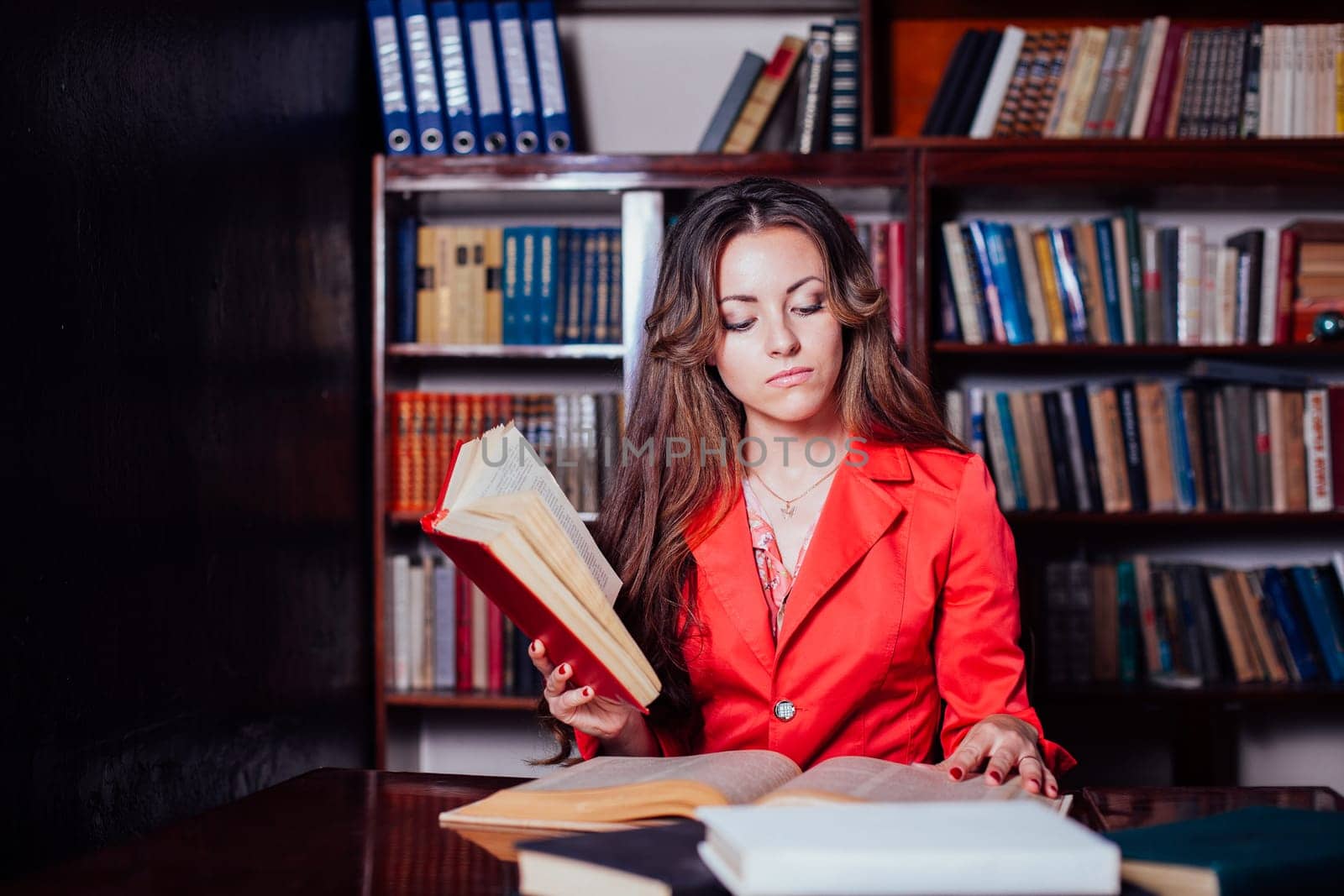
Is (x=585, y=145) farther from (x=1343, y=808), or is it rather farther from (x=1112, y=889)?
(x=1112, y=889)

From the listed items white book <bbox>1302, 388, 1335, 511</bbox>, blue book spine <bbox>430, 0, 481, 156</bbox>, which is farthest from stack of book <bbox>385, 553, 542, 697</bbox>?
white book <bbox>1302, 388, 1335, 511</bbox>

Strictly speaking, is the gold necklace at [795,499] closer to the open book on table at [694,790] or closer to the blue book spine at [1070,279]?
the open book on table at [694,790]

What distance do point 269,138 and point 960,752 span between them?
1840mm

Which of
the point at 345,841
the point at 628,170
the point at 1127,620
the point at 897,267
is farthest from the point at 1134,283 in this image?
the point at 345,841

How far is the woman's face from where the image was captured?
56.9 inches

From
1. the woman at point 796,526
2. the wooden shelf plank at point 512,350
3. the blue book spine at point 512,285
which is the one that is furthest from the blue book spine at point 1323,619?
the blue book spine at point 512,285

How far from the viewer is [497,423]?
2738 millimetres

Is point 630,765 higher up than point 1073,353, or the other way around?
point 1073,353

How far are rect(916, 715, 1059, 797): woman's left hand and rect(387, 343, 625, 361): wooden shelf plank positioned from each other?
1.68 m

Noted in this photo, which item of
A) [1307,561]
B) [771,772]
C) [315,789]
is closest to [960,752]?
[771,772]

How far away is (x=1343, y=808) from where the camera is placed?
1033 mm

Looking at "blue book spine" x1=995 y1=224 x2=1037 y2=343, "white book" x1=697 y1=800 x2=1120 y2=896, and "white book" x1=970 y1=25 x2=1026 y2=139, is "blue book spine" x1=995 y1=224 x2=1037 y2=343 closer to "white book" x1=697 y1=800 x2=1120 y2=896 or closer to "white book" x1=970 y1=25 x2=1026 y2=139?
"white book" x1=970 y1=25 x2=1026 y2=139

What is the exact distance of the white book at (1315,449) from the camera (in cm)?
264

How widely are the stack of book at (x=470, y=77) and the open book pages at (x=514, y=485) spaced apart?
1.76 meters
